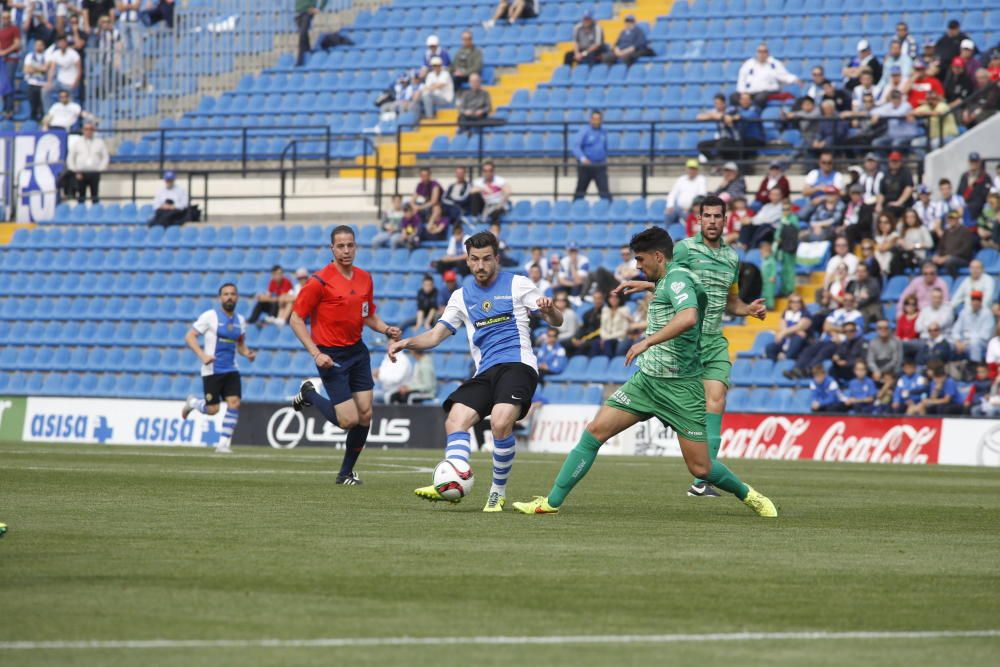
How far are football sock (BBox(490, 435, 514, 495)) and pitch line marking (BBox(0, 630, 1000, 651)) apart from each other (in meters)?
6.04

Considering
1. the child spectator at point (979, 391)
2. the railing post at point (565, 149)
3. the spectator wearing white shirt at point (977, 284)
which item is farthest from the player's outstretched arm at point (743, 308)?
the railing post at point (565, 149)

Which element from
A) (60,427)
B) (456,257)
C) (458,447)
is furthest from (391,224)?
(458,447)

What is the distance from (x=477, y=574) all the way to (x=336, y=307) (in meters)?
8.03

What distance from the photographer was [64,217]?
3828 cm

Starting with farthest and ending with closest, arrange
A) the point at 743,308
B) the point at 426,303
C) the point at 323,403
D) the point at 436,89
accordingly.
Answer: the point at 436,89
the point at 426,303
the point at 323,403
the point at 743,308

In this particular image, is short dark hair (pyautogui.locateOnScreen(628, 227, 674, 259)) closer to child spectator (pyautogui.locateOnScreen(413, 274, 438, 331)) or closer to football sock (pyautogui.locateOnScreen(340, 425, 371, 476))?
football sock (pyautogui.locateOnScreen(340, 425, 371, 476))

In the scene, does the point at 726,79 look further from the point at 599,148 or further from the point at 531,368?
the point at 531,368

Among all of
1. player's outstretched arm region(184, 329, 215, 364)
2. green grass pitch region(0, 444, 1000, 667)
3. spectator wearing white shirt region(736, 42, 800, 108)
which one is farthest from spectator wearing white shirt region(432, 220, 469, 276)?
green grass pitch region(0, 444, 1000, 667)

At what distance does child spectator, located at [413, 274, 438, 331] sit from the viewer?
30.7 m

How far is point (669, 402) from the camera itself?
42.0 feet

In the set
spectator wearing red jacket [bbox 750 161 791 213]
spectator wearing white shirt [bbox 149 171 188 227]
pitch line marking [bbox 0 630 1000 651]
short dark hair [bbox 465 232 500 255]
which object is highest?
spectator wearing red jacket [bbox 750 161 791 213]

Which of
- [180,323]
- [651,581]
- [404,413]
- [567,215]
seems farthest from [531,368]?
[180,323]

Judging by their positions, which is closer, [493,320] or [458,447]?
[458,447]

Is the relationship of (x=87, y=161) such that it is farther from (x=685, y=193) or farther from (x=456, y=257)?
(x=685, y=193)
